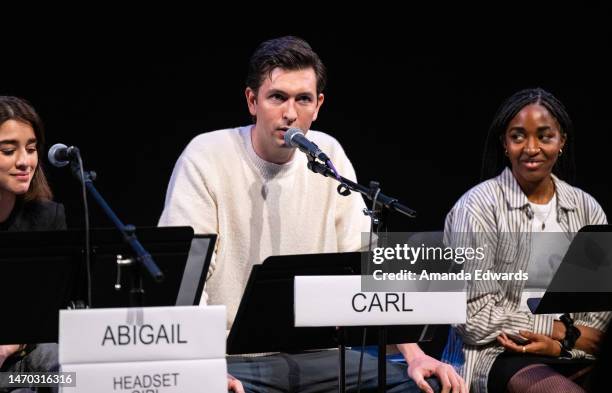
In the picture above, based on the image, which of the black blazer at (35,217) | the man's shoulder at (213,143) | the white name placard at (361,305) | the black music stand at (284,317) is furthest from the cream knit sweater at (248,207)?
the white name placard at (361,305)

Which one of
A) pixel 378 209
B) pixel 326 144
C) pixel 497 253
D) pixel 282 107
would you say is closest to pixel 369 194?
pixel 378 209

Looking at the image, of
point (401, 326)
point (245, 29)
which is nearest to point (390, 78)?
point (245, 29)

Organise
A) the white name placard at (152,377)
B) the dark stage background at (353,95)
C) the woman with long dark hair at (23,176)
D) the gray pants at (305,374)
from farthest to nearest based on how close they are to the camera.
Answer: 1. the dark stage background at (353,95)
2. the woman with long dark hair at (23,176)
3. the gray pants at (305,374)
4. the white name placard at (152,377)

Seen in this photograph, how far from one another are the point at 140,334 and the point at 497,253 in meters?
1.91

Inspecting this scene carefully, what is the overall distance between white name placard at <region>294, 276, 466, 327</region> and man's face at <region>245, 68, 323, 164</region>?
98 cm

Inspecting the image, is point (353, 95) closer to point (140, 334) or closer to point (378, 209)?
point (378, 209)

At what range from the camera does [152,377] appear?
8.66 ft

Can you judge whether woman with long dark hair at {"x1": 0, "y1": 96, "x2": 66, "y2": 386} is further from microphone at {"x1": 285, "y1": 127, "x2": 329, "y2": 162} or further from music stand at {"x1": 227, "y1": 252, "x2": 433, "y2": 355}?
microphone at {"x1": 285, "y1": 127, "x2": 329, "y2": 162}

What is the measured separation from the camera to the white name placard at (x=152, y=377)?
2600 mm

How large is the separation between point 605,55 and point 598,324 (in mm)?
1973

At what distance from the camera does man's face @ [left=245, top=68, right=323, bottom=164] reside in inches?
150

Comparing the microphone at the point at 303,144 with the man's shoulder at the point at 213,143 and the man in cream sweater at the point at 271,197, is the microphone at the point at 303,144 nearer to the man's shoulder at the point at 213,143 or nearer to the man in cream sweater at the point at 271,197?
the man in cream sweater at the point at 271,197

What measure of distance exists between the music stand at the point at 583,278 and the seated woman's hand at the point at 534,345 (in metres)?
0.36

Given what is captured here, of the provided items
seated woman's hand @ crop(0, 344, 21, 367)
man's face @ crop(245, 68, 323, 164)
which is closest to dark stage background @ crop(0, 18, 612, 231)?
man's face @ crop(245, 68, 323, 164)
